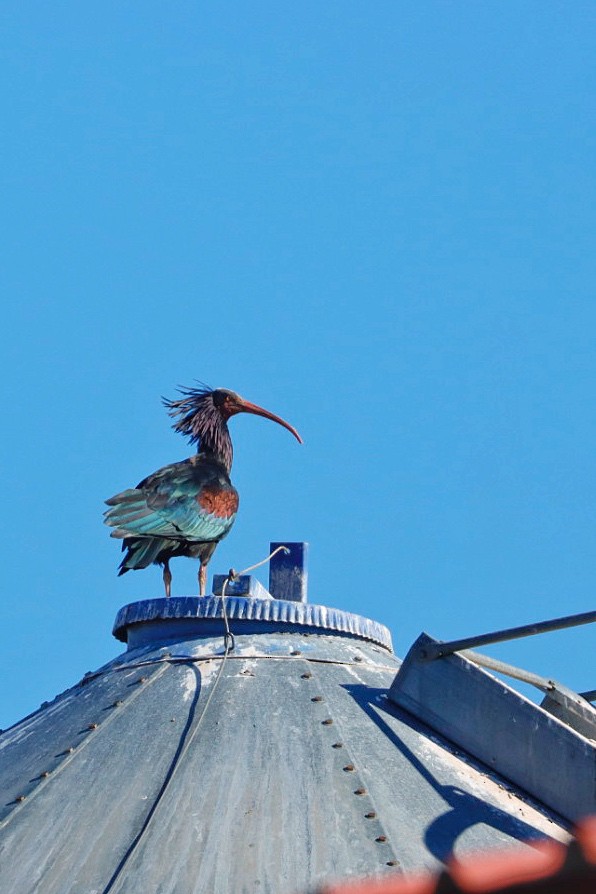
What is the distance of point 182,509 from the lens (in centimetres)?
947

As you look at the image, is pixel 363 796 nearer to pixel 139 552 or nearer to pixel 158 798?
pixel 158 798

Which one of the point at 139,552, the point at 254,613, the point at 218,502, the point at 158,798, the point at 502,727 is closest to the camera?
the point at 158,798

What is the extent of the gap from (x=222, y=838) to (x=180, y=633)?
250 cm

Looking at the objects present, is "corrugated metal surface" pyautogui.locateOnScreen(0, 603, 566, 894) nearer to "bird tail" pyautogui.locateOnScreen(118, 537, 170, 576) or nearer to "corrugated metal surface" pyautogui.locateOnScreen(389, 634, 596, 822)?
"corrugated metal surface" pyautogui.locateOnScreen(389, 634, 596, 822)

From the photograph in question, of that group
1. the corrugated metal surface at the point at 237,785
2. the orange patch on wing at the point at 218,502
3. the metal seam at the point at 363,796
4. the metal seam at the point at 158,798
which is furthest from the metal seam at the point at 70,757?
the orange patch on wing at the point at 218,502

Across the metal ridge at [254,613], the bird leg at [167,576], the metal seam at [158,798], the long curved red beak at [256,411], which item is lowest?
the metal seam at [158,798]

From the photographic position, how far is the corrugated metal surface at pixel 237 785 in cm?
543

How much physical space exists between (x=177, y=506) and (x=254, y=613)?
6.19 feet

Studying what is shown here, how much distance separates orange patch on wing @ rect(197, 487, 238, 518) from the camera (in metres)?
9.67

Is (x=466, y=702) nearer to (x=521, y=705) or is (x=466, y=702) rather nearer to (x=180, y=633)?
(x=521, y=705)

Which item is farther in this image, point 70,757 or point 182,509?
point 182,509

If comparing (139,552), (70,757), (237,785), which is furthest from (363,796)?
(139,552)

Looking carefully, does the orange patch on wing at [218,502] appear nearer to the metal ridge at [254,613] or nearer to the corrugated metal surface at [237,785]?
the metal ridge at [254,613]

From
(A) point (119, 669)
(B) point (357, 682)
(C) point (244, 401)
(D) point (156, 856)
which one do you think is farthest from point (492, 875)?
(C) point (244, 401)
